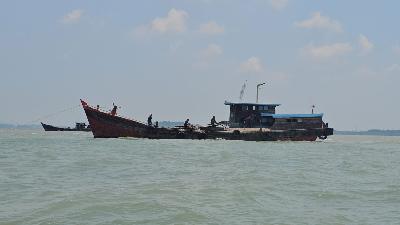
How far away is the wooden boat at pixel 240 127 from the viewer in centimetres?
5212

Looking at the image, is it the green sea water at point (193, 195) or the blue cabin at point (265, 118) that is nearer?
the green sea water at point (193, 195)

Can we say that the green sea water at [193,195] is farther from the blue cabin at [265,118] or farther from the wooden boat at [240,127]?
the blue cabin at [265,118]

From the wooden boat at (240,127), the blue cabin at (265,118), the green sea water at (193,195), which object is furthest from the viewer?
the blue cabin at (265,118)

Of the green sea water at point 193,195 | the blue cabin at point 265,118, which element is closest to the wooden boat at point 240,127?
the blue cabin at point 265,118

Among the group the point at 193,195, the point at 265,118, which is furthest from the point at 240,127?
the point at 193,195

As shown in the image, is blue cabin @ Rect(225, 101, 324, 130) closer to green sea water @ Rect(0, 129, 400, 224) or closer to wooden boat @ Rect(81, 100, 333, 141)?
wooden boat @ Rect(81, 100, 333, 141)

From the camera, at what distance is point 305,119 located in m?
57.3

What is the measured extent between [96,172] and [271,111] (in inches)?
1630

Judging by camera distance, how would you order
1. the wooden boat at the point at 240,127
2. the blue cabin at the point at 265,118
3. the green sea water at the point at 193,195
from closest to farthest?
the green sea water at the point at 193,195
the wooden boat at the point at 240,127
the blue cabin at the point at 265,118

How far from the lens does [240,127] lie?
195ft

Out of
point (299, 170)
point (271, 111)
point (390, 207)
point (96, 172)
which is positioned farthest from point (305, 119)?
point (390, 207)

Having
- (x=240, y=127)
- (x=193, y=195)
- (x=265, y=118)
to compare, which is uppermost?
(x=265, y=118)

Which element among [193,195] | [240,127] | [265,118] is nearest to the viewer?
[193,195]

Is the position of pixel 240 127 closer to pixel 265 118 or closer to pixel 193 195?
pixel 265 118
